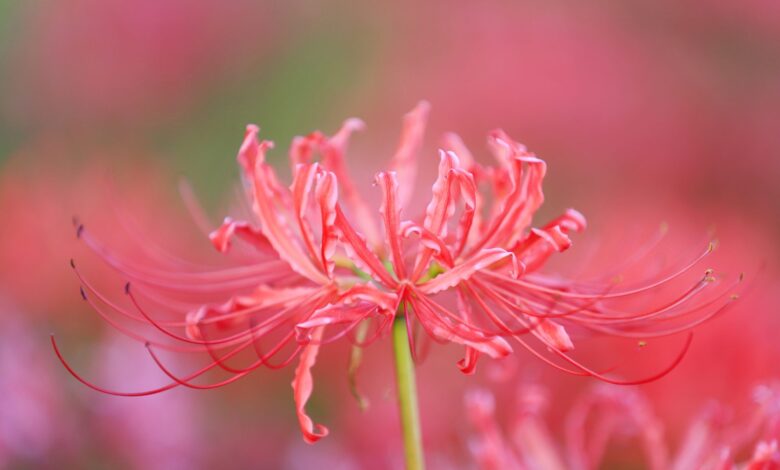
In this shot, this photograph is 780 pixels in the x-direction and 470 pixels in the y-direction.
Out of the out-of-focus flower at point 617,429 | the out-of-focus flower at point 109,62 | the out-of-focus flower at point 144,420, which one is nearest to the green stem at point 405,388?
the out-of-focus flower at point 617,429

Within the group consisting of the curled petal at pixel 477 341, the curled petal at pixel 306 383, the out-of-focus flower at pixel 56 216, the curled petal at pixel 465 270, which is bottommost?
the out-of-focus flower at pixel 56 216

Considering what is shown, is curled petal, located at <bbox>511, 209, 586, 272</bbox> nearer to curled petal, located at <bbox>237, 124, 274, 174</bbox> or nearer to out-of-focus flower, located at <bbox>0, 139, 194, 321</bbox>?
curled petal, located at <bbox>237, 124, 274, 174</bbox>

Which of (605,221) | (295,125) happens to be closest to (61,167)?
(295,125)

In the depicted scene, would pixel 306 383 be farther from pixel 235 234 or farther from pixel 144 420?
pixel 144 420

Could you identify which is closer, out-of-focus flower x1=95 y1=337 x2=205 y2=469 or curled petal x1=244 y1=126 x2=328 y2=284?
curled petal x1=244 y1=126 x2=328 y2=284

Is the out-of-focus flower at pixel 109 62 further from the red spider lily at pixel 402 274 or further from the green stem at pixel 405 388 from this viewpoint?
the green stem at pixel 405 388

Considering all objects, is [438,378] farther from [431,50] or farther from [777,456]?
[431,50]

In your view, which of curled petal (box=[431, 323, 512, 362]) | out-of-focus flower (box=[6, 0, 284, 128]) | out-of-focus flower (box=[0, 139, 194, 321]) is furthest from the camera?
out-of-focus flower (box=[6, 0, 284, 128])

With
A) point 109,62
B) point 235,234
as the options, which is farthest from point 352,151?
point 235,234

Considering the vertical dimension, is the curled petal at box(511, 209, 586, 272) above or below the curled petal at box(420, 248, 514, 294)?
above

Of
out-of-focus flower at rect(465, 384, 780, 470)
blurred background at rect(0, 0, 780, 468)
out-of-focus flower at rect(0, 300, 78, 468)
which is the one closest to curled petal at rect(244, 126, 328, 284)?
out-of-focus flower at rect(465, 384, 780, 470)
